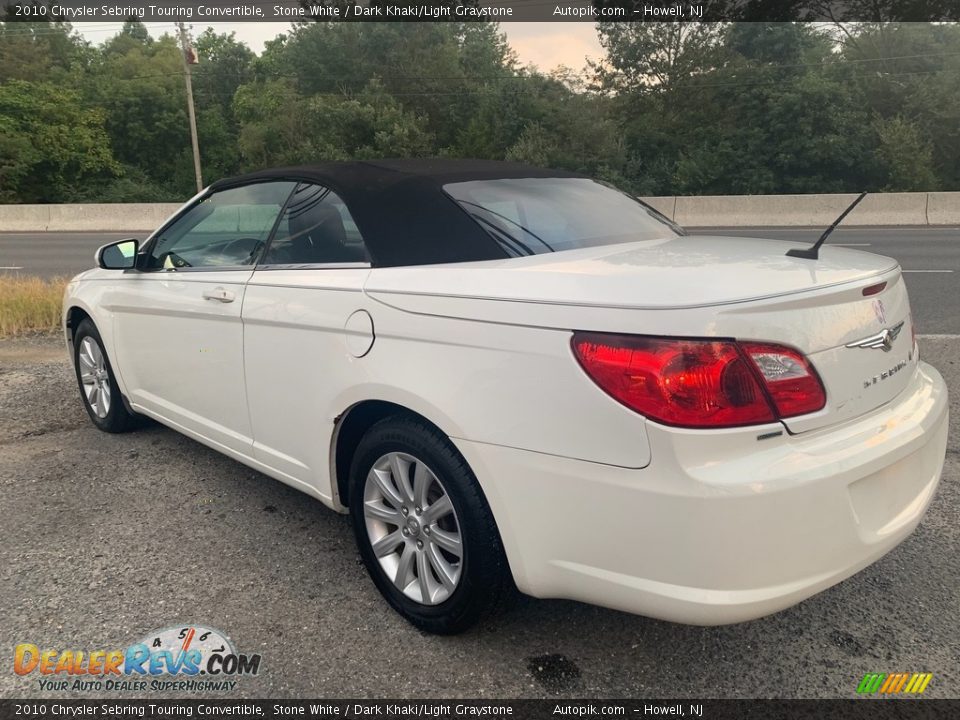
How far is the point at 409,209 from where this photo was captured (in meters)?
2.74

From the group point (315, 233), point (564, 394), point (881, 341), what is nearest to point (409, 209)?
point (315, 233)

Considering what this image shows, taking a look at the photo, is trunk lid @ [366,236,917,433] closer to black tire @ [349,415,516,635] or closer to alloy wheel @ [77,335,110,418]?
black tire @ [349,415,516,635]

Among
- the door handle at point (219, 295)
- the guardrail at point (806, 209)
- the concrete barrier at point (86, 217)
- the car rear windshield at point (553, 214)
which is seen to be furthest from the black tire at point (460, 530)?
the concrete barrier at point (86, 217)

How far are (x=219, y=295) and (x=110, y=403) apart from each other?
5.55 feet

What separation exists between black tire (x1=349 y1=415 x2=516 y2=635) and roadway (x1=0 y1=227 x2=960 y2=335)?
5.91 m

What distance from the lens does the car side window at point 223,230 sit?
326 centimetres

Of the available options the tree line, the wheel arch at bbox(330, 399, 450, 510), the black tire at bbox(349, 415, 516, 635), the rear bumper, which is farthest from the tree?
the rear bumper

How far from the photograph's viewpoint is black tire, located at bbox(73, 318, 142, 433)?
4352mm

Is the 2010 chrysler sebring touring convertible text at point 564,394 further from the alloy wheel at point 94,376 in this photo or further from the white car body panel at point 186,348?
the alloy wheel at point 94,376

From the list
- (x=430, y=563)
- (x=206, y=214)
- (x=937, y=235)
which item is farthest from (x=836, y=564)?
(x=937, y=235)

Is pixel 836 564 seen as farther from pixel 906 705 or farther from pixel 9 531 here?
pixel 9 531

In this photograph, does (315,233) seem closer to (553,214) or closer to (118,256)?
(553,214)

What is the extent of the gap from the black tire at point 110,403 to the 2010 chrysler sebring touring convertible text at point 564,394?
1442 millimetres

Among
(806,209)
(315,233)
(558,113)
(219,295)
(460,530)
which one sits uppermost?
(558,113)
